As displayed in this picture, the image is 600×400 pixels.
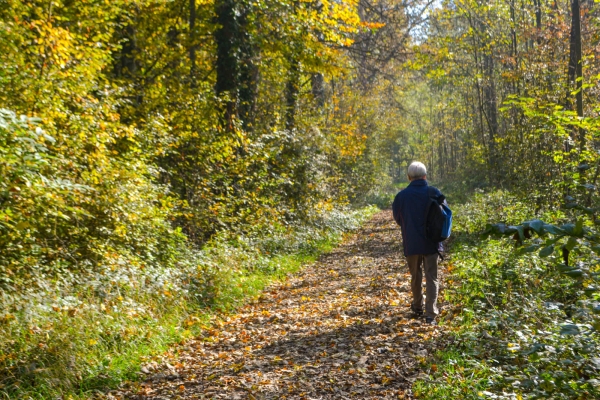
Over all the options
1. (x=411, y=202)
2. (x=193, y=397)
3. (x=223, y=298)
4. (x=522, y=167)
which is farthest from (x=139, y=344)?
(x=522, y=167)

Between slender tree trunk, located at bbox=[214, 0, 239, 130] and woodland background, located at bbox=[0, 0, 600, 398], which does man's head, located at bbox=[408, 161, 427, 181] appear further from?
slender tree trunk, located at bbox=[214, 0, 239, 130]

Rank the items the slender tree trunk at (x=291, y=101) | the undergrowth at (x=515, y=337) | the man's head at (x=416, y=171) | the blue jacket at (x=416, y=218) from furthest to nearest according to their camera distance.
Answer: the slender tree trunk at (x=291, y=101) → the man's head at (x=416, y=171) → the blue jacket at (x=416, y=218) → the undergrowth at (x=515, y=337)

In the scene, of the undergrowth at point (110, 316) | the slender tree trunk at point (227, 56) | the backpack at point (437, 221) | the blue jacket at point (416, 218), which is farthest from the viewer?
the slender tree trunk at point (227, 56)

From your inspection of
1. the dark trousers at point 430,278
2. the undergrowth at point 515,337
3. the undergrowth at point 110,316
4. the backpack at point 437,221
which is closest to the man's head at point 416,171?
the backpack at point 437,221

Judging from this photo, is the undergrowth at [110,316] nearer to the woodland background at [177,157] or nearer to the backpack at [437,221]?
the woodland background at [177,157]

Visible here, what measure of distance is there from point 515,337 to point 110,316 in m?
4.96

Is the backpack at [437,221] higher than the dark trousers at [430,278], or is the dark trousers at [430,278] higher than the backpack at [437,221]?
the backpack at [437,221]

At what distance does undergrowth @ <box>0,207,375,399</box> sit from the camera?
17.3 ft

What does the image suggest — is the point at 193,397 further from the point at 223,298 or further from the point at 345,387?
the point at 223,298

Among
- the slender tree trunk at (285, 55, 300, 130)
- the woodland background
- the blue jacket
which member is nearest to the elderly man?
the blue jacket

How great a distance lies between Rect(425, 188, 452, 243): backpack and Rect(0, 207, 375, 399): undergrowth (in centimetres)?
385

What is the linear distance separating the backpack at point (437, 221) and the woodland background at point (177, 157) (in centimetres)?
184

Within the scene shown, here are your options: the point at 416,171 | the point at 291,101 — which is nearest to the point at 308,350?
the point at 416,171

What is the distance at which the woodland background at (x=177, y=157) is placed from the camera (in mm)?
6094
